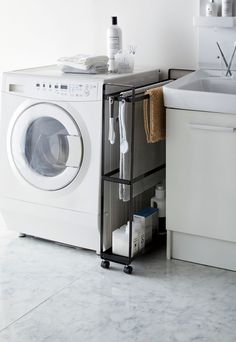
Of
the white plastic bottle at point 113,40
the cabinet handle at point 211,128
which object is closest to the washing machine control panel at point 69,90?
the white plastic bottle at point 113,40

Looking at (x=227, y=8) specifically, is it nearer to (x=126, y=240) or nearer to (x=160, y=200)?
(x=160, y=200)

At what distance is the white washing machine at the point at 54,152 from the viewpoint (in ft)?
9.95

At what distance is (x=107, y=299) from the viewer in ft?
9.00

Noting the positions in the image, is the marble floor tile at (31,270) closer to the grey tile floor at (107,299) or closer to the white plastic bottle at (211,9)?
the grey tile floor at (107,299)

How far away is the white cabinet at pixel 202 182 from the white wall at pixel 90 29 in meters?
0.64

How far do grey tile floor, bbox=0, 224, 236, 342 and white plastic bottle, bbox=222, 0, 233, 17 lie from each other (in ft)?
4.08

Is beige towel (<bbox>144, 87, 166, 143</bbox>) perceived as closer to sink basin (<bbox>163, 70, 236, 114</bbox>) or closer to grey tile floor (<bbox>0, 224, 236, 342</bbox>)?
sink basin (<bbox>163, 70, 236, 114</bbox>)

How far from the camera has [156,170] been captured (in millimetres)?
3314

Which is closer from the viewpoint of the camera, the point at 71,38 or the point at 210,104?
the point at 210,104

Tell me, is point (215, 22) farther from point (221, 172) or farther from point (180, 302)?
point (180, 302)

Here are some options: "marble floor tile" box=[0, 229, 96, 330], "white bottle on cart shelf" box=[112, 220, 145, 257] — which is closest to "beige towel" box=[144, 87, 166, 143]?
"white bottle on cart shelf" box=[112, 220, 145, 257]

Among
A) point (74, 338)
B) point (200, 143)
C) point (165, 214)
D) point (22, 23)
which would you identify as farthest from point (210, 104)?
point (22, 23)

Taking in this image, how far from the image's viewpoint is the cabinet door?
283 cm

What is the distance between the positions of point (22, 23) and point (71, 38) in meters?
0.38
